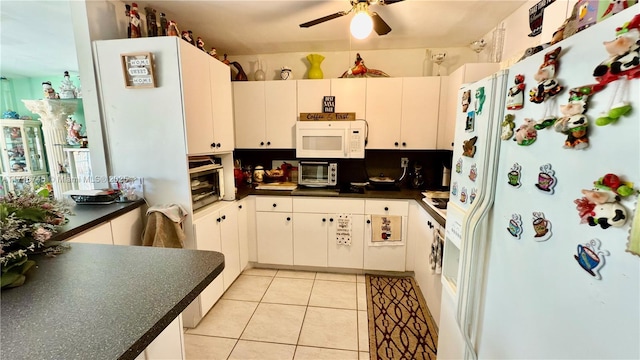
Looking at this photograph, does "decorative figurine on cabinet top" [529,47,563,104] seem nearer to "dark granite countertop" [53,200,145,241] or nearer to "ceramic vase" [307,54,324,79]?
"dark granite countertop" [53,200,145,241]

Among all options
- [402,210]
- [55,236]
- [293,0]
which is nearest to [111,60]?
[55,236]

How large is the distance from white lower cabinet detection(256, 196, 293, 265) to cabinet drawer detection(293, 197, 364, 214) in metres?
0.11

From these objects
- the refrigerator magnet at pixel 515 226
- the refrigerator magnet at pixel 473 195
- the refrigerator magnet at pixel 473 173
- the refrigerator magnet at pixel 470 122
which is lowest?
the refrigerator magnet at pixel 515 226

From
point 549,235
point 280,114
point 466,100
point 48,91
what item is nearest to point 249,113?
point 280,114

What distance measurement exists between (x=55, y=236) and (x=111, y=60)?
1175mm

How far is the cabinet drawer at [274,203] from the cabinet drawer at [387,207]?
79 centimetres

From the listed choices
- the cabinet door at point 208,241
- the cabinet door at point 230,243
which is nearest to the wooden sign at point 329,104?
the cabinet door at point 230,243

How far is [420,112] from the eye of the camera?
2.63 metres

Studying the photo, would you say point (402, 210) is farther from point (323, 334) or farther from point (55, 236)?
point (55, 236)

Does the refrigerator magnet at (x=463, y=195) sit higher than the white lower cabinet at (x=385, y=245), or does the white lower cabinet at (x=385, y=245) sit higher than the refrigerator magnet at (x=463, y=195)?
the refrigerator magnet at (x=463, y=195)

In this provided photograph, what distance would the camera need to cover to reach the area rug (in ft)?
5.86

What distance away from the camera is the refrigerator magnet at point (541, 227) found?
2.34 ft

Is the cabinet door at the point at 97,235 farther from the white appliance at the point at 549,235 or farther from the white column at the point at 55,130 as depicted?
the white appliance at the point at 549,235

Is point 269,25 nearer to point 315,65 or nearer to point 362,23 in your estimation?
point 315,65
